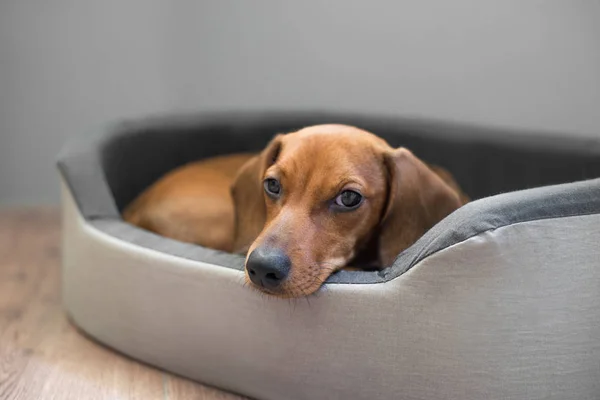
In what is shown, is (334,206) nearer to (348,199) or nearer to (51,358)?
(348,199)

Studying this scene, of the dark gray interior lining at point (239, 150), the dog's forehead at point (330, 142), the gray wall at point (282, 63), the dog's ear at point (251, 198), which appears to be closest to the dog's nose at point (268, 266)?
the dark gray interior lining at point (239, 150)

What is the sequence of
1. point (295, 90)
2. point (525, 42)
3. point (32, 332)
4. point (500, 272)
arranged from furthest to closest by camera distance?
point (295, 90)
point (525, 42)
point (32, 332)
point (500, 272)

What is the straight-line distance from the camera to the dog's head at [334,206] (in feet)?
6.43

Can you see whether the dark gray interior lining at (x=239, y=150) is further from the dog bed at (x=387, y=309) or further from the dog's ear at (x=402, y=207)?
the dog's ear at (x=402, y=207)

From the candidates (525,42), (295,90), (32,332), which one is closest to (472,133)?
(525,42)

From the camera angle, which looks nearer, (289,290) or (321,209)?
(289,290)

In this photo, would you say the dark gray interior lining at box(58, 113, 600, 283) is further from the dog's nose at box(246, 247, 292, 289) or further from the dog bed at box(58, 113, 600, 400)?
the dog's nose at box(246, 247, 292, 289)

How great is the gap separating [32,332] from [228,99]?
5.56 feet

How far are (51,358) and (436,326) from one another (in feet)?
4.12

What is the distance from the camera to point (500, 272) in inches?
71.0

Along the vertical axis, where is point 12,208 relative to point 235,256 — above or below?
below

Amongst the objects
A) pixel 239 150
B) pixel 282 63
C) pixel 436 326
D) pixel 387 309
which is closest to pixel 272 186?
pixel 387 309

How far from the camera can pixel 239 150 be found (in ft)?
11.3

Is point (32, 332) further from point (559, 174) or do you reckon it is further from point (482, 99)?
point (482, 99)
